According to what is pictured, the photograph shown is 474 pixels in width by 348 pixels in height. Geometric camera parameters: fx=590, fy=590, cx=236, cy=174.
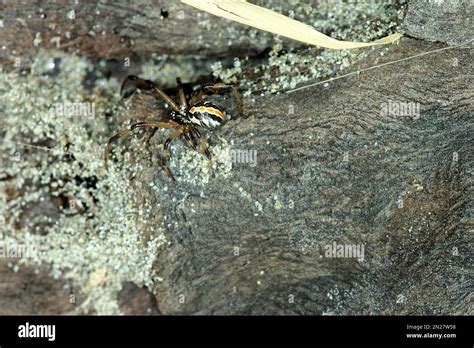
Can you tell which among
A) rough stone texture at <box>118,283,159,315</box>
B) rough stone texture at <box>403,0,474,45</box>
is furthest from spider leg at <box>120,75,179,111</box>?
rough stone texture at <box>403,0,474,45</box>

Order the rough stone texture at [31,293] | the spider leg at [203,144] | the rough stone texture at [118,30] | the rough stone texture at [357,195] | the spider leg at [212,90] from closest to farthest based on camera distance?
the rough stone texture at [357,195], the spider leg at [203,144], the spider leg at [212,90], the rough stone texture at [118,30], the rough stone texture at [31,293]

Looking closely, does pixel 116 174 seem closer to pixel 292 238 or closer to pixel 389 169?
pixel 292 238

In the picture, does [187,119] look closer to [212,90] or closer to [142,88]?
[212,90]

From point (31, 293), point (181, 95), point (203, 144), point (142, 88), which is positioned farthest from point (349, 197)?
point (31, 293)

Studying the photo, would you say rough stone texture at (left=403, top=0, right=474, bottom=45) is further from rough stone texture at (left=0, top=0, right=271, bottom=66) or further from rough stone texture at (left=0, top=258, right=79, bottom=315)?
rough stone texture at (left=0, top=258, right=79, bottom=315)

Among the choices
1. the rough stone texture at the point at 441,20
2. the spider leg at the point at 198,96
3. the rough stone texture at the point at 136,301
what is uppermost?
the rough stone texture at the point at 441,20

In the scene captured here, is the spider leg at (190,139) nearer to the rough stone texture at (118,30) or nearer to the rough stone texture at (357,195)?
the rough stone texture at (357,195)

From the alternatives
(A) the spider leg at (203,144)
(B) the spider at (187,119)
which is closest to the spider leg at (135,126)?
(B) the spider at (187,119)
